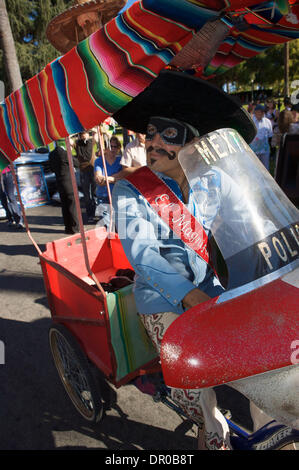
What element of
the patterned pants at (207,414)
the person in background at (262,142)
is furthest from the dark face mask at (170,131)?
the person in background at (262,142)

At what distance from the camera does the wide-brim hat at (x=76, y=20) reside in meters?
1.96

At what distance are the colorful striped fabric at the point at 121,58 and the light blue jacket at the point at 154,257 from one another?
0.47 meters

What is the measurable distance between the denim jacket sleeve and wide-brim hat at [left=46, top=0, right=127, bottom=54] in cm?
109

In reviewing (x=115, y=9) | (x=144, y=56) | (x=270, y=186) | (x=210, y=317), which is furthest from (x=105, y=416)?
(x=115, y=9)

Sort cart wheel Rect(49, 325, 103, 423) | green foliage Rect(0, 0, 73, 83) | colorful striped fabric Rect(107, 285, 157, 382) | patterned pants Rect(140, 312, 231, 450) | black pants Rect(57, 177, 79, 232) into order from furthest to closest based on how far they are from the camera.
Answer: green foliage Rect(0, 0, 73, 83) < black pants Rect(57, 177, 79, 232) < cart wheel Rect(49, 325, 103, 423) < colorful striped fabric Rect(107, 285, 157, 382) < patterned pants Rect(140, 312, 231, 450)

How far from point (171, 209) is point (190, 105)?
604 mm

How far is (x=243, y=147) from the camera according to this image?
1.35 metres

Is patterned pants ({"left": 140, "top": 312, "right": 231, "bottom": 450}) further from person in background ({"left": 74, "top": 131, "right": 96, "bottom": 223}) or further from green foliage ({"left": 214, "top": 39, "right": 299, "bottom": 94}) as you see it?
green foliage ({"left": 214, "top": 39, "right": 299, "bottom": 94})

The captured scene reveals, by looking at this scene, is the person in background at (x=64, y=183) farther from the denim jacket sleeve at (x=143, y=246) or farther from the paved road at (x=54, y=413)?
the denim jacket sleeve at (x=143, y=246)

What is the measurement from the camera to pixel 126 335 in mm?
2023

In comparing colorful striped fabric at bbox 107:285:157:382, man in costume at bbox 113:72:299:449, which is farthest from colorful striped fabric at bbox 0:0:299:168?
colorful striped fabric at bbox 107:285:157:382

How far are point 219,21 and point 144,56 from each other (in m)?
0.35

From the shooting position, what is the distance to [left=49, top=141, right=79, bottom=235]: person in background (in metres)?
6.37

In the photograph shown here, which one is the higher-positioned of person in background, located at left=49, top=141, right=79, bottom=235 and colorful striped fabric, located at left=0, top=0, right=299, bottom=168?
colorful striped fabric, located at left=0, top=0, right=299, bottom=168
